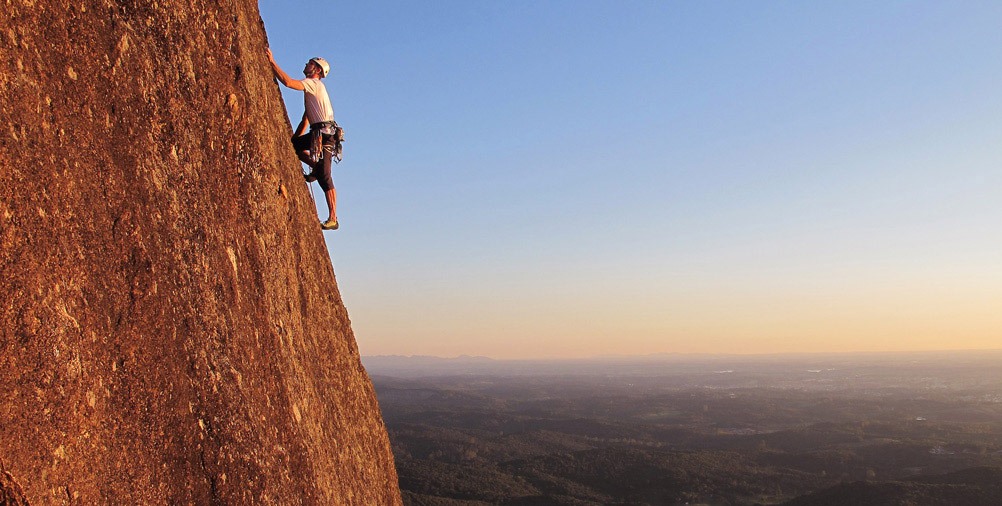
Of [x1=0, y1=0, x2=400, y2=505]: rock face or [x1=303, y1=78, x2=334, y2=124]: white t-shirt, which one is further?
[x1=303, y1=78, x2=334, y2=124]: white t-shirt

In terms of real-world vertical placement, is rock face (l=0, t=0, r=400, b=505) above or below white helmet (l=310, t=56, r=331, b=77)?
below

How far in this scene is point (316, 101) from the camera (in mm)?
7746

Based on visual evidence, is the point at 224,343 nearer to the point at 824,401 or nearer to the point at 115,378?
the point at 115,378

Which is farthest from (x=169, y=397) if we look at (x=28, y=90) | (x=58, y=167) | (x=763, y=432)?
(x=763, y=432)

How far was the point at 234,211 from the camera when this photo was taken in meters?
5.39

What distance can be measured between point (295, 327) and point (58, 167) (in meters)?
2.63

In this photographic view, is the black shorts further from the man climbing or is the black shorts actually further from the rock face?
the rock face

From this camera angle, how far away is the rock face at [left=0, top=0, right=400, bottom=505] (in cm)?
367

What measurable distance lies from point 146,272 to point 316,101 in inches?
154

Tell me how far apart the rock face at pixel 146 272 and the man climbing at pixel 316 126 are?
4.82 ft

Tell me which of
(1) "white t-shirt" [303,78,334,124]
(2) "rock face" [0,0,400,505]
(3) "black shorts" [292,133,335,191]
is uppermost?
(1) "white t-shirt" [303,78,334,124]

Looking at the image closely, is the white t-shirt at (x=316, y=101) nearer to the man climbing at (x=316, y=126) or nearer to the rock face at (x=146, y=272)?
the man climbing at (x=316, y=126)

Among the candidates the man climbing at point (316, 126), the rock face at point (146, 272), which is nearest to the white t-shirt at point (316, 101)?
the man climbing at point (316, 126)

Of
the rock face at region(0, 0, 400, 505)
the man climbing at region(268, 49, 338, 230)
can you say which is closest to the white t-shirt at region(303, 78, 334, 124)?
the man climbing at region(268, 49, 338, 230)
